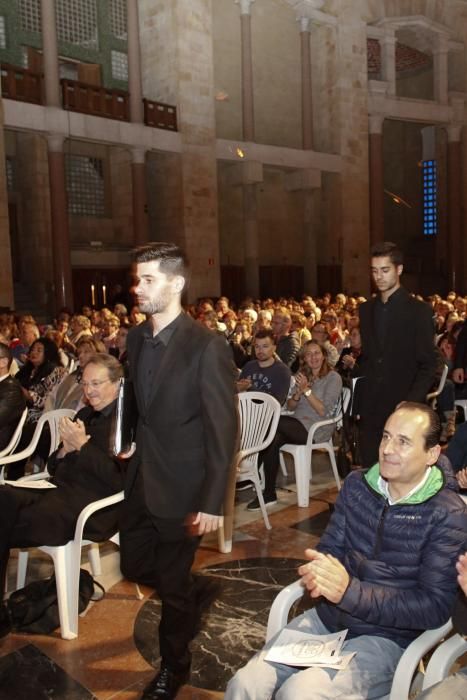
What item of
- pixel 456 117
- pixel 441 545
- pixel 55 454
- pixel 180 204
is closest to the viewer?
pixel 441 545

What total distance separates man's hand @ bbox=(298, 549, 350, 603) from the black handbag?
1733mm

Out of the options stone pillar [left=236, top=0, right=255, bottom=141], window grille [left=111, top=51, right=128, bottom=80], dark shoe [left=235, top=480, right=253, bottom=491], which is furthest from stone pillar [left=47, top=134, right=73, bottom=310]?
dark shoe [left=235, top=480, right=253, bottom=491]

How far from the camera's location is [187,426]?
8.38ft

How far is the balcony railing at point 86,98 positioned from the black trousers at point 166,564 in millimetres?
14195

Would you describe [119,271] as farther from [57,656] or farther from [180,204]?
[57,656]

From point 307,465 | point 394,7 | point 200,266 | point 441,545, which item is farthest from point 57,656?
point 394,7

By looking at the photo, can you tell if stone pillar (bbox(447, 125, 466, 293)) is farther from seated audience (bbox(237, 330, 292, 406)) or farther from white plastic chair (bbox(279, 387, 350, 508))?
white plastic chair (bbox(279, 387, 350, 508))

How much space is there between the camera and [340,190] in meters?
21.6

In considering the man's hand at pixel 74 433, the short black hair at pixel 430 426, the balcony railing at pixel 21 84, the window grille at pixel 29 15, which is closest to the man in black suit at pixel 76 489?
the man's hand at pixel 74 433

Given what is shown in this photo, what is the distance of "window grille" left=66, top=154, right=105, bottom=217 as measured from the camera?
19.5m

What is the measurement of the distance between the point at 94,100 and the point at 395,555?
629 inches

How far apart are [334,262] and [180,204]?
6.49 meters

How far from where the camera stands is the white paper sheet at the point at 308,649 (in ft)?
6.68

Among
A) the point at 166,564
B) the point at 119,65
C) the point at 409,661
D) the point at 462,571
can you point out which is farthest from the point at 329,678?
the point at 119,65
